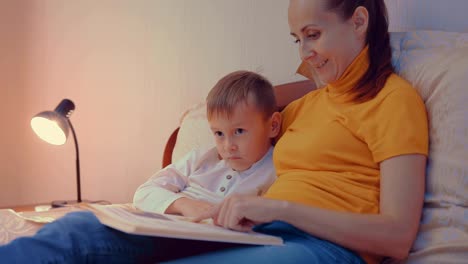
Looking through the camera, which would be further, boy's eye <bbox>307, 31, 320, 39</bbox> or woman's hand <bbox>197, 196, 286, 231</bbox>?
boy's eye <bbox>307, 31, 320, 39</bbox>

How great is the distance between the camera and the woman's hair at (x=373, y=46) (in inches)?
42.8

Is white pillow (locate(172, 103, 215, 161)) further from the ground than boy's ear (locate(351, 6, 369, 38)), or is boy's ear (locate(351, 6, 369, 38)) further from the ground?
boy's ear (locate(351, 6, 369, 38))

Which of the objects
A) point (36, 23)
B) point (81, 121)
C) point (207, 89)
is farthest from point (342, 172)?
point (36, 23)

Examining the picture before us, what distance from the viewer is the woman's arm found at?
2.95ft

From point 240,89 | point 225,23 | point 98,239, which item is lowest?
point 98,239

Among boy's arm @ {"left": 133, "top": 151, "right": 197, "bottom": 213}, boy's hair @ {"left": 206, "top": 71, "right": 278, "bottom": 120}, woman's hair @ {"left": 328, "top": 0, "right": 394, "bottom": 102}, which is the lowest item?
boy's arm @ {"left": 133, "top": 151, "right": 197, "bottom": 213}

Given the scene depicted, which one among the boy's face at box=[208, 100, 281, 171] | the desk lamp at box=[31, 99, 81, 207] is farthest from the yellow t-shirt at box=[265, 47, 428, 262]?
the desk lamp at box=[31, 99, 81, 207]

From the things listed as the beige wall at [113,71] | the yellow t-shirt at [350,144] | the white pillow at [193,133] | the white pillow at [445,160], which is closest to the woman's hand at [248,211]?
the yellow t-shirt at [350,144]

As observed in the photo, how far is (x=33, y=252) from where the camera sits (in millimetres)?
768

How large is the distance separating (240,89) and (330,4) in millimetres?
296

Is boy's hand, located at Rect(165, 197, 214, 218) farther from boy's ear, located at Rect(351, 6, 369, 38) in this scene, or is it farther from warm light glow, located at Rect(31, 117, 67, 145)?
warm light glow, located at Rect(31, 117, 67, 145)

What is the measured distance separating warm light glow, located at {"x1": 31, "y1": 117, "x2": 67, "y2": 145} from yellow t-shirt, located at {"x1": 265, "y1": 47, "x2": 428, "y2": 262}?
0.98 metres

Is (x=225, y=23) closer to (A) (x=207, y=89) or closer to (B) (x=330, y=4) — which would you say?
(A) (x=207, y=89)

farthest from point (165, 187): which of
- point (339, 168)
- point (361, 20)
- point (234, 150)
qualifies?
point (361, 20)
